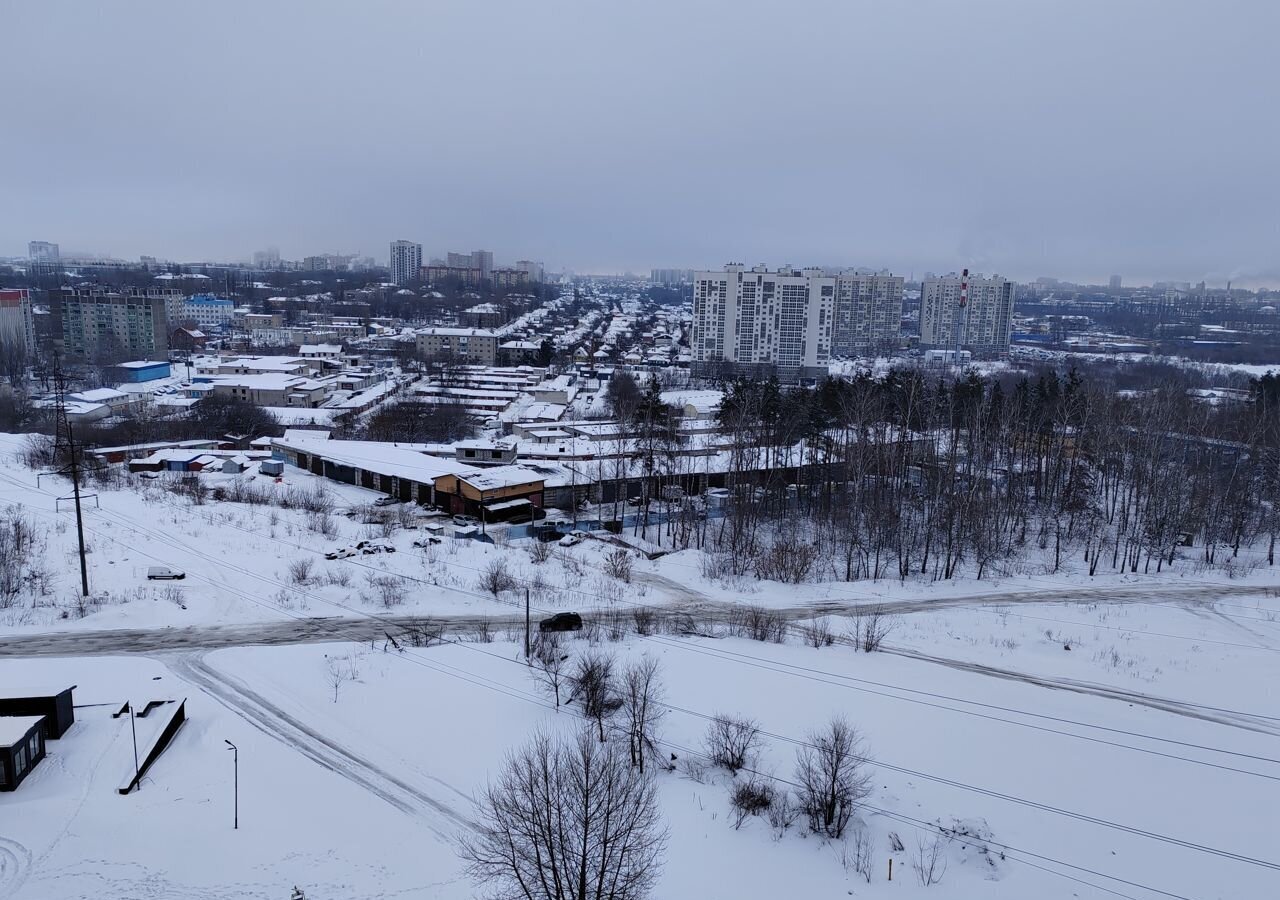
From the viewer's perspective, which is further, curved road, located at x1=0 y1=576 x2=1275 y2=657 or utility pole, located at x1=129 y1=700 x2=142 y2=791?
curved road, located at x1=0 y1=576 x2=1275 y2=657

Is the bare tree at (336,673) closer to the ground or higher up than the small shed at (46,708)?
closer to the ground

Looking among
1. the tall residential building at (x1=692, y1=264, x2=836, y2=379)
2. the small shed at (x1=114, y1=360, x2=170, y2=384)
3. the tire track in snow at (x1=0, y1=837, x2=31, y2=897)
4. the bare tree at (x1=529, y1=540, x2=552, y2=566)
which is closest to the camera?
the tire track in snow at (x1=0, y1=837, x2=31, y2=897)

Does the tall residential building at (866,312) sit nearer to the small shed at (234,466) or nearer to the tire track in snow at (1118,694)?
the small shed at (234,466)

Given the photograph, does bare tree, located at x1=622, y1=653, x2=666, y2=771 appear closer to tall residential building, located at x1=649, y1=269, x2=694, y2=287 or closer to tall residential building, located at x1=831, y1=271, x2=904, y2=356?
tall residential building, located at x1=831, y1=271, x2=904, y2=356

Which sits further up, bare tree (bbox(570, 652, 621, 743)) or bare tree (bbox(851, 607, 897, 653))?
bare tree (bbox(570, 652, 621, 743))

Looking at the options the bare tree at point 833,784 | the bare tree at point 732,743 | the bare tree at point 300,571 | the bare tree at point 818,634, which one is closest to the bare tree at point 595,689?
the bare tree at point 732,743

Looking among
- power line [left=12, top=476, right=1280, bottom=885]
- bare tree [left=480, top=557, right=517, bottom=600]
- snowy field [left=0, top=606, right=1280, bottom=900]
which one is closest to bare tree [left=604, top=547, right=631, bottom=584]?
bare tree [left=480, top=557, right=517, bottom=600]

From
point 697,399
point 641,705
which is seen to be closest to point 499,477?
point 641,705

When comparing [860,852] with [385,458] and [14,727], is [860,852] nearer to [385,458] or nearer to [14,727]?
[14,727]
